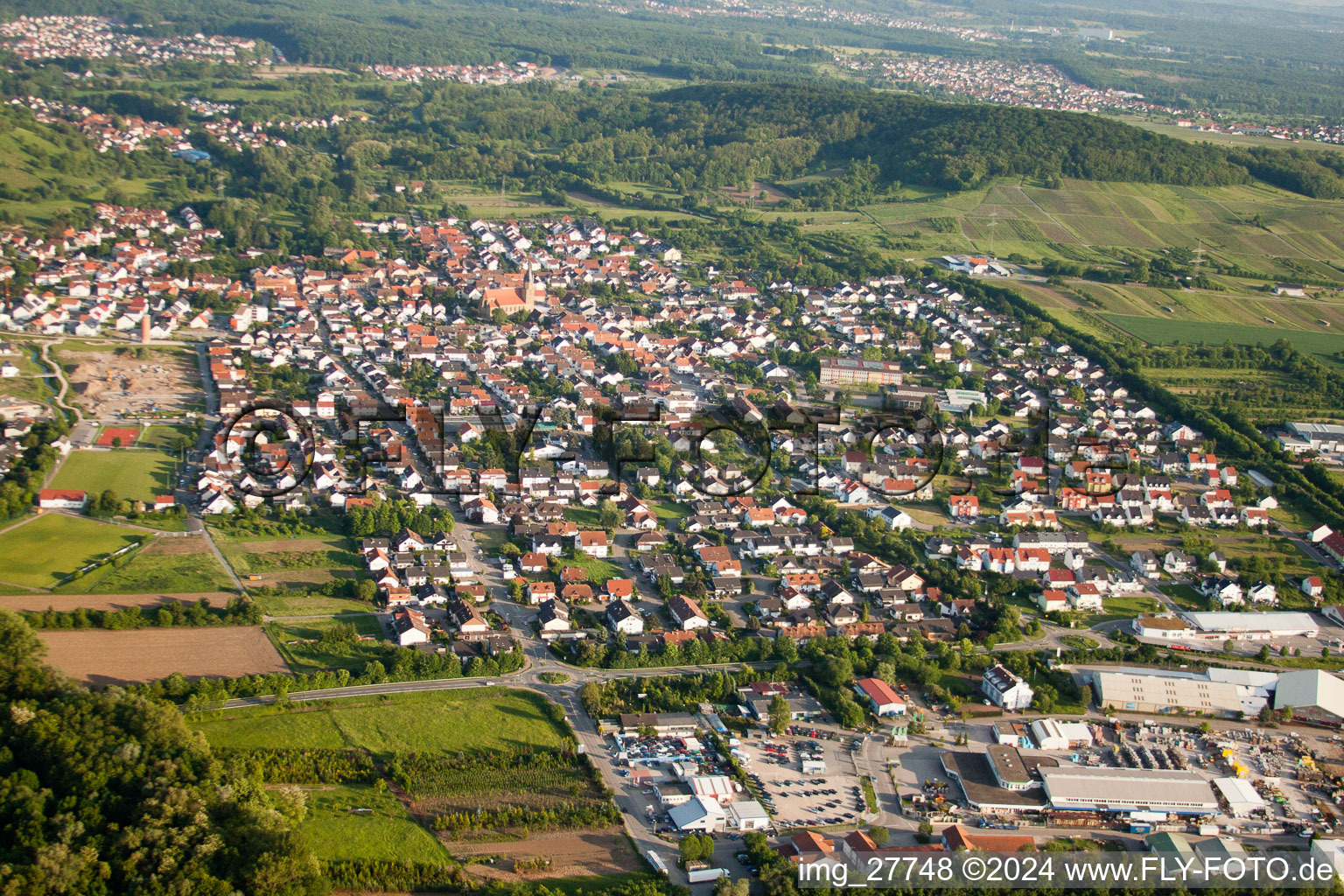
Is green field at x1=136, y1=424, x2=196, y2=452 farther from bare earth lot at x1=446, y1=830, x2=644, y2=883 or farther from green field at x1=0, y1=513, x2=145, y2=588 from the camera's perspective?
bare earth lot at x1=446, y1=830, x2=644, y2=883

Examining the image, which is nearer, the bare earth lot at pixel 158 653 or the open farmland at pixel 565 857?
the open farmland at pixel 565 857

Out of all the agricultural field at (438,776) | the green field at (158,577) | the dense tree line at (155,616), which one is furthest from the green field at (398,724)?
the green field at (158,577)

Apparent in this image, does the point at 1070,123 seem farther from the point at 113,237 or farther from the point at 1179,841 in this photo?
the point at 1179,841

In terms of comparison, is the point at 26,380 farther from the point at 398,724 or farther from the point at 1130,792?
the point at 1130,792

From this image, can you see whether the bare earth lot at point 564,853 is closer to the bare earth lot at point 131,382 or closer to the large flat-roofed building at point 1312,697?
the large flat-roofed building at point 1312,697

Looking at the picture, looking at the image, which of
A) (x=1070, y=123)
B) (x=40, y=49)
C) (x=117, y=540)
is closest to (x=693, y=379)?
(x=117, y=540)

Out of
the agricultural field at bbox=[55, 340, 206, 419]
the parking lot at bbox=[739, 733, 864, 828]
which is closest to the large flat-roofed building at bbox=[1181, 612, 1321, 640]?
the parking lot at bbox=[739, 733, 864, 828]
